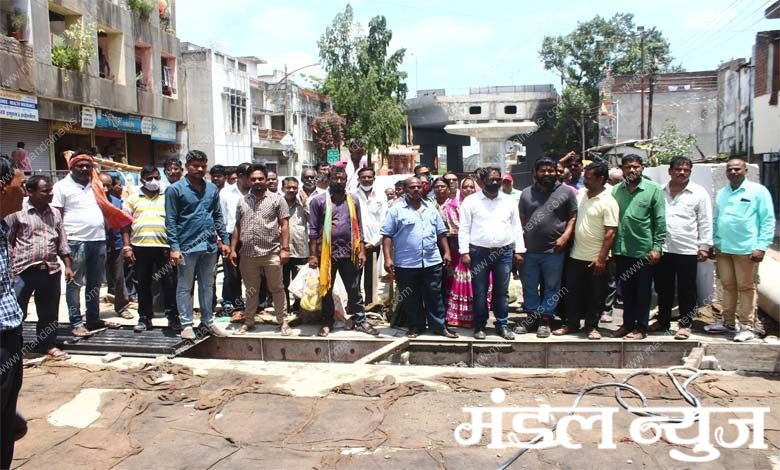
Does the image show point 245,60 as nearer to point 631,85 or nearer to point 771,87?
point 631,85

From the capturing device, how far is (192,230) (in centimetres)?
641

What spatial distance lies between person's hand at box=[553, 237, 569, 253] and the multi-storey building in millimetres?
14639

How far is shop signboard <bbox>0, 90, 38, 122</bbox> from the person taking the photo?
15234 mm

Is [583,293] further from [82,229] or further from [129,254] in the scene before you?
[82,229]

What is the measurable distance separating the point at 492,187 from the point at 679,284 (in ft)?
7.52

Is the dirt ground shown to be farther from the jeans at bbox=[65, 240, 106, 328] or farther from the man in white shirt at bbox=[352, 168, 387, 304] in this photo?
the man in white shirt at bbox=[352, 168, 387, 304]

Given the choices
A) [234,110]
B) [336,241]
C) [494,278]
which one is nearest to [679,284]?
[494,278]

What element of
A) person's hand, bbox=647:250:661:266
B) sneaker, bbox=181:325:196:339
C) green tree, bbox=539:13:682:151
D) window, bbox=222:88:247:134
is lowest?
sneaker, bbox=181:325:196:339

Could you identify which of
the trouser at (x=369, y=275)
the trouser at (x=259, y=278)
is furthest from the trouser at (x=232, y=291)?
the trouser at (x=369, y=275)

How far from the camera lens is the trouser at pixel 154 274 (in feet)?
22.3

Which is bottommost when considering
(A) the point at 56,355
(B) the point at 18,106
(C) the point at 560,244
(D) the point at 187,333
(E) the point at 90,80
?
(A) the point at 56,355

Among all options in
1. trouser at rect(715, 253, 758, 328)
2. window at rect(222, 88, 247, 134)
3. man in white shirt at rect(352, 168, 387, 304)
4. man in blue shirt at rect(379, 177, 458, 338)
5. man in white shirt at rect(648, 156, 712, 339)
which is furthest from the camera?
window at rect(222, 88, 247, 134)

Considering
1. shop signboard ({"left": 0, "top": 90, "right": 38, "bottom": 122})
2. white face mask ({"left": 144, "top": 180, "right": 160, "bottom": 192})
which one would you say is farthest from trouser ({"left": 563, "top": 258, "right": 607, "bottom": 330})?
shop signboard ({"left": 0, "top": 90, "right": 38, "bottom": 122})

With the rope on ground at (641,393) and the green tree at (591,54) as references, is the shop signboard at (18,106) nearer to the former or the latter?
the rope on ground at (641,393)
